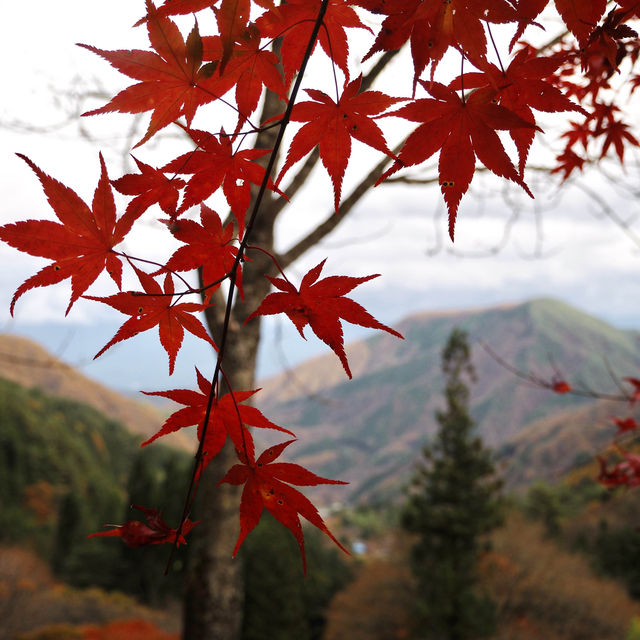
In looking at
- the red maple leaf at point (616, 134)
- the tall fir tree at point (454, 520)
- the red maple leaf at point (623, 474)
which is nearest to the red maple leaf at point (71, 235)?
the red maple leaf at point (616, 134)

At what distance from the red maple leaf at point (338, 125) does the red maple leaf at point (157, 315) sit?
0.27m

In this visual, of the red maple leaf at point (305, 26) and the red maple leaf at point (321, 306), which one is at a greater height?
the red maple leaf at point (305, 26)

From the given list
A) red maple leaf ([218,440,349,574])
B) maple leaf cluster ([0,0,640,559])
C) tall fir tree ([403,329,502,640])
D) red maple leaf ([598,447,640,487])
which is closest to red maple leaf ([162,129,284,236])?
maple leaf cluster ([0,0,640,559])

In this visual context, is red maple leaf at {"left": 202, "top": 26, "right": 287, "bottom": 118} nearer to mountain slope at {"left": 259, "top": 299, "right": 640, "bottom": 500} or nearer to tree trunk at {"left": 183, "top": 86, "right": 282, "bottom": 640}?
tree trunk at {"left": 183, "top": 86, "right": 282, "bottom": 640}

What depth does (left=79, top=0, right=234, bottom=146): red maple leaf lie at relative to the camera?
0.74 m

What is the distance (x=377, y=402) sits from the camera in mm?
140125

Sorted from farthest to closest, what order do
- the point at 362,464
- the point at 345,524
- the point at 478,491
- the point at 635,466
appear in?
A: the point at 362,464 < the point at 345,524 < the point at 478,491 < the point at 635,466

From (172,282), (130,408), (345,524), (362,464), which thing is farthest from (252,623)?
(362,464)

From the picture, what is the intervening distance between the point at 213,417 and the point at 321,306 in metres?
0.27

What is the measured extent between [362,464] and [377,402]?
30403 mm

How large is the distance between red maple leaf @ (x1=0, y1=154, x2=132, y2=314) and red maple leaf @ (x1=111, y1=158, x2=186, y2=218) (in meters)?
0.02

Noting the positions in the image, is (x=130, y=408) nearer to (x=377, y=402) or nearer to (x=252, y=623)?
(x=377, y=402)

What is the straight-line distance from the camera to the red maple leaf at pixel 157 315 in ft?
2.55

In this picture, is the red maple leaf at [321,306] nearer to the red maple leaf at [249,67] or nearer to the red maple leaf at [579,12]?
the red maple leaf at [249,67]
